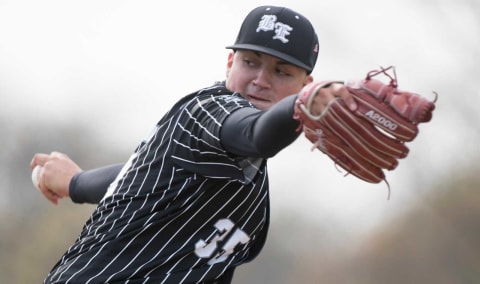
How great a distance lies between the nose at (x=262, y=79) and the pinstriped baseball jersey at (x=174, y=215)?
0.22m

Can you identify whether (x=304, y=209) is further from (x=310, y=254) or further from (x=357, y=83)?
(x=357, y=83)

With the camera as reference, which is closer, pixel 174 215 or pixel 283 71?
pixel 174 215

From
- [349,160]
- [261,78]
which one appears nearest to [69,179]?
[261,78]

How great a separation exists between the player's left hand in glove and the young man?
36cm

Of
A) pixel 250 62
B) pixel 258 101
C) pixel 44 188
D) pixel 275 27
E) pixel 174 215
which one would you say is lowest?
pixel 44 188

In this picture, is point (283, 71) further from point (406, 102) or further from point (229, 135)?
point (406, 102)

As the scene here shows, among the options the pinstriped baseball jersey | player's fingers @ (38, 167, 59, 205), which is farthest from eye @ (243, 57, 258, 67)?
player's fingers @ (38, 167, 59, 205)

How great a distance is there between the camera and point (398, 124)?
2.03 meters

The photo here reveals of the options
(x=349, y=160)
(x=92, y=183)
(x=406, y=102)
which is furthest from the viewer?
(x=92, y=183)

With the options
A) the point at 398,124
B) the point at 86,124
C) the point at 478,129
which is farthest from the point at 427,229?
the point at 398,124

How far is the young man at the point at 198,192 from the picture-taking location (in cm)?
257

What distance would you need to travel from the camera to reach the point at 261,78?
2.80 m

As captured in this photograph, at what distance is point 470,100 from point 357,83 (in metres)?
4.39

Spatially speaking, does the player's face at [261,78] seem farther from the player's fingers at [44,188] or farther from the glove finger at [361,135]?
the player's fingers at [44,188]
